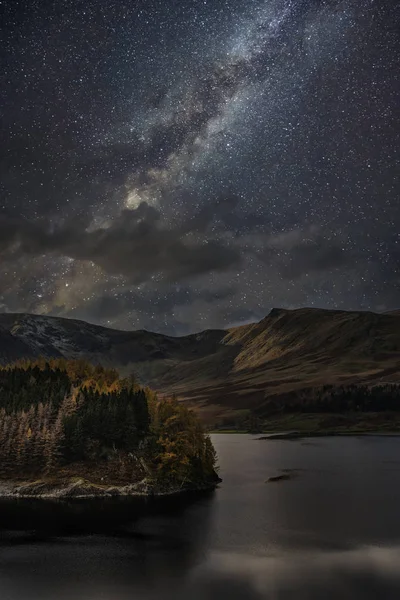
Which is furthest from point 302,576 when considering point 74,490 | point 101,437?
point 101,437

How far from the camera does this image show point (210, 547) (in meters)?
85.4

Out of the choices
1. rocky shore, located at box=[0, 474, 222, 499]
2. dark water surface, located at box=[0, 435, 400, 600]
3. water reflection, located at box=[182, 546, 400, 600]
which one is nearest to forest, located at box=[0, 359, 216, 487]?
rocky shore, located at box=[0, 474, 222, 499]

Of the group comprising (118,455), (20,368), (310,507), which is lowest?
(310,507)

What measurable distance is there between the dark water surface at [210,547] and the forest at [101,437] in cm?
1373

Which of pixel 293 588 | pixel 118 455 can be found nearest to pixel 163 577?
pixel 293 588

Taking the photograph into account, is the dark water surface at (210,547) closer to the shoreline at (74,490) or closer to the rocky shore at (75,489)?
the shoreline at (74,490)

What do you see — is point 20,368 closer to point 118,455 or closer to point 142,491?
point 118,455

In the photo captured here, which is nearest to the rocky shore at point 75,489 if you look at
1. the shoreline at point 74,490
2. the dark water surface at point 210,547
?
the shoreline at point 74,490

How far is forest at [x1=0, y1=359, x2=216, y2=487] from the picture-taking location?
5463 inches

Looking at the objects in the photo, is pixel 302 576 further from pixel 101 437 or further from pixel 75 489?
pixel 101 437

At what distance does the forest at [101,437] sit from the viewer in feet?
455

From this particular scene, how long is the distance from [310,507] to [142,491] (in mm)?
40157

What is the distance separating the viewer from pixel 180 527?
99.3 meters

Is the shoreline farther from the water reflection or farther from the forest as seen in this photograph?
the water reflection
